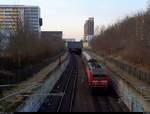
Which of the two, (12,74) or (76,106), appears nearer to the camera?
(76,106)

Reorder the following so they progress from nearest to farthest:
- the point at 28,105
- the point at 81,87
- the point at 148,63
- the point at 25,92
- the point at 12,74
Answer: the point at 28,105, the point at 25,92, the point at 12,74, the point at 81,87, the point at 148,63

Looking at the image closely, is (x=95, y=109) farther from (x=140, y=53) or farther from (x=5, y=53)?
(x=140, y=53)

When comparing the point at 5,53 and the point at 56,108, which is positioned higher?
the point at 5,53

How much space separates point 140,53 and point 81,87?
18899 mm

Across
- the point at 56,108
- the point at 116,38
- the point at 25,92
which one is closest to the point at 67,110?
the point at 56,108

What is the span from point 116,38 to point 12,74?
6947 centimetres

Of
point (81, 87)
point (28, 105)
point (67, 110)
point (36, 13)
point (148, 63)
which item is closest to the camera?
point (28, 105)

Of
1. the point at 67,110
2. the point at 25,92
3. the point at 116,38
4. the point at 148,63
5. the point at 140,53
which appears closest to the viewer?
the point at 67,110

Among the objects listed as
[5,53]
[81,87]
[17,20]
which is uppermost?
[17,20]

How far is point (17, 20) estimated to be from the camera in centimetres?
4919

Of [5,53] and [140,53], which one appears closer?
[5,53]

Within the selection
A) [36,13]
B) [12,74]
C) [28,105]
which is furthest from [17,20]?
[36,13]

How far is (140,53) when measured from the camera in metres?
52.6

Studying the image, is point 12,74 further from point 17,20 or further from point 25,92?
point 17,20
